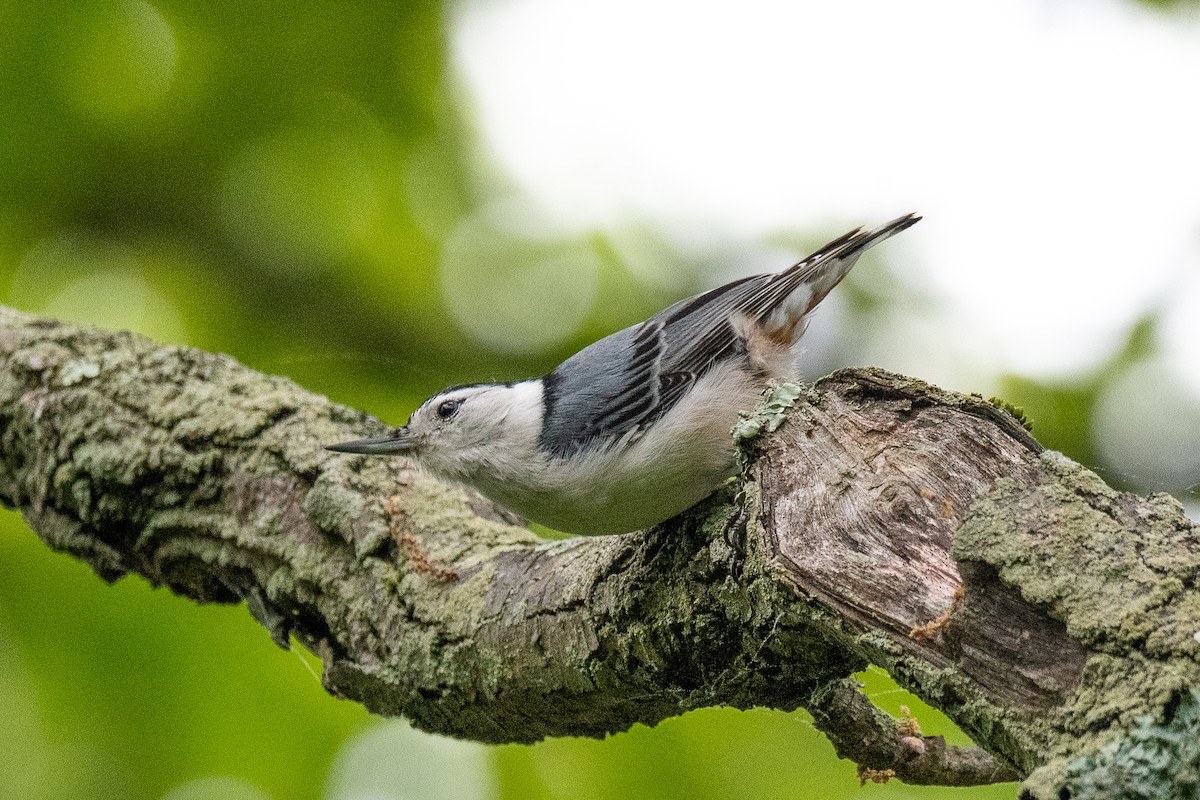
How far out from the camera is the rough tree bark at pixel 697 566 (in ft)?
4.35

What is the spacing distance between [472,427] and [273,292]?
1.45 m

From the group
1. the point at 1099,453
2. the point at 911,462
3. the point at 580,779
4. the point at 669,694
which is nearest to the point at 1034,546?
the point at 911,462

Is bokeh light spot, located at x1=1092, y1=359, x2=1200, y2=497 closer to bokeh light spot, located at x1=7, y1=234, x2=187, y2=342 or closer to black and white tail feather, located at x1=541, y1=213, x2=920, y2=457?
black and white tail feather, located at x1=541, y1=213, x2=920, y2=457

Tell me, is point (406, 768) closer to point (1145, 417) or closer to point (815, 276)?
point (815, 276)

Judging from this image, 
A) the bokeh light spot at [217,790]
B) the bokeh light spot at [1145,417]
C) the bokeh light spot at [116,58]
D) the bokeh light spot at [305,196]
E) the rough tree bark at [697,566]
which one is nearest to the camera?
the rough tree bark at [697,566]

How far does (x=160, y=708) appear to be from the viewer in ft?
11.1

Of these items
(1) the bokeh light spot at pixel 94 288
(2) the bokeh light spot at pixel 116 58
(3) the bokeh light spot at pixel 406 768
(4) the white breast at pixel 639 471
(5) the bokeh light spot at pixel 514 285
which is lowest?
(3) the bokeh light spot at pixel 406 768

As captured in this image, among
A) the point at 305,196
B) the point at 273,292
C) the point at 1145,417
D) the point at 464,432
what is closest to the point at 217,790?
the point at 464,432

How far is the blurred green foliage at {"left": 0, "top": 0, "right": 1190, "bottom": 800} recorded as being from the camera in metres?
3.37

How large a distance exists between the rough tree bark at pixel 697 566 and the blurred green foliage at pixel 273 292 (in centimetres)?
66

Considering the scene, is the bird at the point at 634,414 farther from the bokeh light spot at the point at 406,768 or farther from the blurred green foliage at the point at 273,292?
the bokeh light spot at the point at 406,768

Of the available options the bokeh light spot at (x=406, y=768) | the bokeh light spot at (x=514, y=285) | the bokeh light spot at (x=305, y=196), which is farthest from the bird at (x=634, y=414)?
the bokeh light spot at (x=305, y=196)

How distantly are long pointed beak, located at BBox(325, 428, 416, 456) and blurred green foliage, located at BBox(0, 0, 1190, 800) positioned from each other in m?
1.01

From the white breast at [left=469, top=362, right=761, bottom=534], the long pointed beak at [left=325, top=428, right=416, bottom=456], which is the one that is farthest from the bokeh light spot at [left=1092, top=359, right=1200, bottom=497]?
the long pointed beak at [left=325, top=428, right=416, bottom=456]
